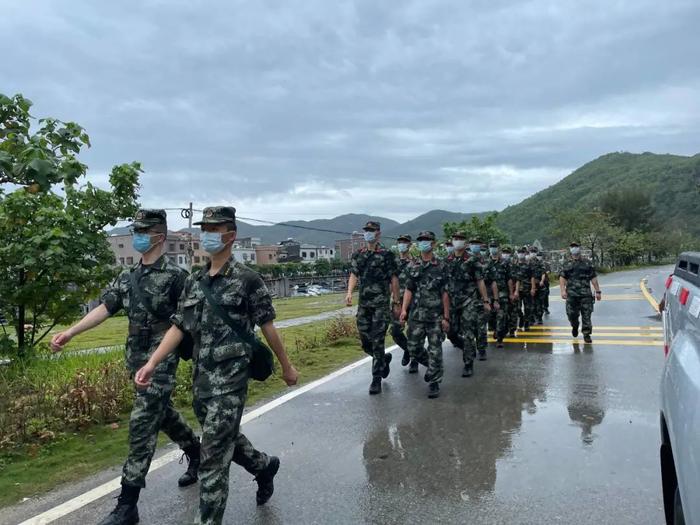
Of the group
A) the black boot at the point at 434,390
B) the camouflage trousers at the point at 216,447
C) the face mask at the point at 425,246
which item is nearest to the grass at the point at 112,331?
the face mask at the point at 425,246

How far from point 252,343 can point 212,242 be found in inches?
27.0

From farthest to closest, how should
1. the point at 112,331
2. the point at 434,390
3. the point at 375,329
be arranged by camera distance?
the point at 112,331 < the point at 375,329 < the point at 434,390

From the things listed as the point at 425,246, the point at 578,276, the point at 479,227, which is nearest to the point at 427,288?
the point at 425,246

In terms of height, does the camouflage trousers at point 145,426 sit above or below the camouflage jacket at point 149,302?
below

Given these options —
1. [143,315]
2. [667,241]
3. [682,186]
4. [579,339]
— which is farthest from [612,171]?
[143,315]

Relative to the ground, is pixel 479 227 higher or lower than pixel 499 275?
higher

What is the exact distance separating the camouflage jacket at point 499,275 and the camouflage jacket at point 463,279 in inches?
44.7

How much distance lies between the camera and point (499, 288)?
10.3 m

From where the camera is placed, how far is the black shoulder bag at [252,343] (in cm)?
330

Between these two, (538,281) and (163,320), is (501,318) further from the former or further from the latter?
(163,320)

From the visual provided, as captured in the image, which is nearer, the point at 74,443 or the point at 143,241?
the point at 143,241

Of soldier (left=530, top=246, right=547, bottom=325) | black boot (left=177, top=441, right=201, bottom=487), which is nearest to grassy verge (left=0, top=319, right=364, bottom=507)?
black boot (left=177, top=441, right=201, bottom=487)

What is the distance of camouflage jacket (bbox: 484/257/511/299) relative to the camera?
31.2 feet

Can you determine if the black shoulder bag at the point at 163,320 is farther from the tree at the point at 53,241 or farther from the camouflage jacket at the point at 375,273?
the camouflage jacket at the point at 375,273
